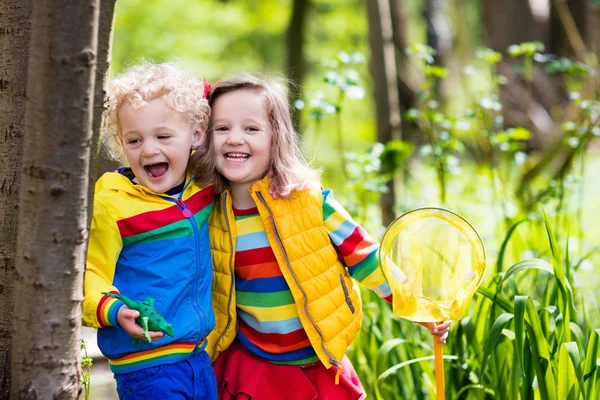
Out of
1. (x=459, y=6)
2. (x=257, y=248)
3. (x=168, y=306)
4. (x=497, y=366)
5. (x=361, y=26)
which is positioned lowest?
(x=497, y=366)

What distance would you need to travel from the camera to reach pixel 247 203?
2.18 m

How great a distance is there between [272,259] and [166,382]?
0.48 m

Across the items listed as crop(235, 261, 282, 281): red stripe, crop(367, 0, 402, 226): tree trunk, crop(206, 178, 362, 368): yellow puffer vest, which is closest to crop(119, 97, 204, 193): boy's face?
crop(206, 178, 362, 368): yellow puffer vest

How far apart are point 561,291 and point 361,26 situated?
1048 cm

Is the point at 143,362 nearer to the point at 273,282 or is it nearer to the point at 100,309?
the point at 100,309

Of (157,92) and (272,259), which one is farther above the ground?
(157,92)

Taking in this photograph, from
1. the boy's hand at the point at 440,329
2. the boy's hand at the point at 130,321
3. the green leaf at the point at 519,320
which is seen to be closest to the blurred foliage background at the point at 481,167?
the green leaf at the point at 519,320

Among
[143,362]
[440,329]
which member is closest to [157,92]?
[143,362]

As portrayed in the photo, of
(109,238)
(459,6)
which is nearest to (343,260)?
(109,238)

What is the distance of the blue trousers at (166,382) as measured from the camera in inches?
73.7

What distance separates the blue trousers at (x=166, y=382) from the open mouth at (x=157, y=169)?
0.52m

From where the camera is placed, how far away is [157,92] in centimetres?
197

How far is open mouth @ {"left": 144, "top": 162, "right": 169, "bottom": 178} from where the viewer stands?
6.52 ft

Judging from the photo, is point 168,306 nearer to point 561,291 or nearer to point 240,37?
point 561,291
